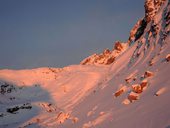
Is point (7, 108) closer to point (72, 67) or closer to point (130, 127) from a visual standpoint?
point (72, 67)

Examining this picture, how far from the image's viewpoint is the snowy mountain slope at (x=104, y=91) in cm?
1989

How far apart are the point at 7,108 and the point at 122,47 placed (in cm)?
4095

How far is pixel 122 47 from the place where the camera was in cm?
8144

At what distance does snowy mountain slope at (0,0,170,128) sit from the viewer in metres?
19.9

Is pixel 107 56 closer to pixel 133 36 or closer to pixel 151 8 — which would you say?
pixel 133 36

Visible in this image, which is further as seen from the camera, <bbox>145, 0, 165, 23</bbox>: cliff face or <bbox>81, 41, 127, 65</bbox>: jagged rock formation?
<bbox>81, 41, 127, 65</bbox>: jagged rock formation

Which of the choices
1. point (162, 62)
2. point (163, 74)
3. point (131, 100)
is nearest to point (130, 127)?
point (131, 100)

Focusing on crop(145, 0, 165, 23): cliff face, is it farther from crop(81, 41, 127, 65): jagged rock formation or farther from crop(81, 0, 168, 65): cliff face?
crop(81, 41, 127, 65): jagged rock formation

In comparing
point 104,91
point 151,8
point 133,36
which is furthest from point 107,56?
point 104,91

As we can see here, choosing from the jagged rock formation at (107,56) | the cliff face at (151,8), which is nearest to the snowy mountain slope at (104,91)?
the cliff face at (151,8)

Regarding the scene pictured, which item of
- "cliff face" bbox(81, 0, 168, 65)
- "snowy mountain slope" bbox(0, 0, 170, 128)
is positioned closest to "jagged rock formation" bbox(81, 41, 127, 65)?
"cliff face" bbox(81, 0, 168, 65)

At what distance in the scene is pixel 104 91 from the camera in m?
38.3

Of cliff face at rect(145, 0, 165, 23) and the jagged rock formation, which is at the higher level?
the jagged rock formation

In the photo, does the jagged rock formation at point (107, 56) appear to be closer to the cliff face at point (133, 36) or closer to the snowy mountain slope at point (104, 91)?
the cliff face at point (133, 36)
